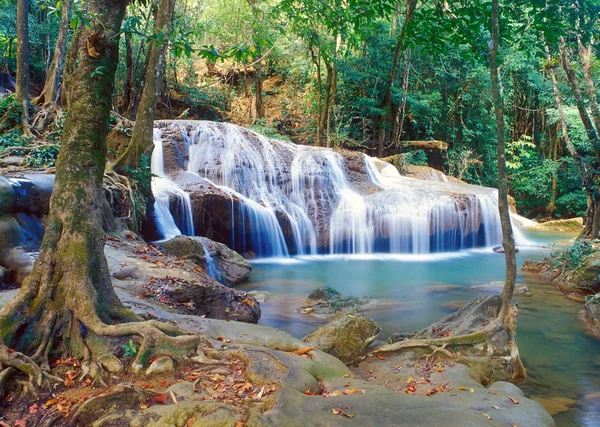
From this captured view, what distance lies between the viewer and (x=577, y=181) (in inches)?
1006

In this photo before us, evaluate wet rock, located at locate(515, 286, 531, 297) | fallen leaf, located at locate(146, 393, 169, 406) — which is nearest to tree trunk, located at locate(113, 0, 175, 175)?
fallen leaf, located at locate(146, 393, 169, 406)

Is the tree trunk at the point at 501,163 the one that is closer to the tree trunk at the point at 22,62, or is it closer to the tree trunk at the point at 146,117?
the tree trunk at the point at 146,117

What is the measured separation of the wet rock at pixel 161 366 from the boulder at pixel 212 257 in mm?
5592

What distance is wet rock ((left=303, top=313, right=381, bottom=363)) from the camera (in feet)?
17.8

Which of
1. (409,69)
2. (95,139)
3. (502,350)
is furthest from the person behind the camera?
(409,69)

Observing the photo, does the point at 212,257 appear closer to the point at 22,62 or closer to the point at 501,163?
the point at 501,163

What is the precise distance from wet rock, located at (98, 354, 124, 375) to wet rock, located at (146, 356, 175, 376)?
193 mm

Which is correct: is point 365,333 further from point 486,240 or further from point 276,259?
point 486,240

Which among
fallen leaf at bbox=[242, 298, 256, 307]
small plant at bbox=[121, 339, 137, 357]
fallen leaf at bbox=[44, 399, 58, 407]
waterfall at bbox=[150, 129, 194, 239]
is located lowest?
fallen leaf at bbox=[242, 298, 256, 307]

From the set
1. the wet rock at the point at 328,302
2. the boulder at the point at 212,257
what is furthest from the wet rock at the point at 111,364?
the boulder at the point at 212,257

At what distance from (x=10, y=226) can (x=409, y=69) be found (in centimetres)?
2032

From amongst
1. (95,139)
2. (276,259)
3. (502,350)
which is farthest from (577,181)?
(95,139)

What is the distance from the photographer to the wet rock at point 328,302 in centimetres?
829

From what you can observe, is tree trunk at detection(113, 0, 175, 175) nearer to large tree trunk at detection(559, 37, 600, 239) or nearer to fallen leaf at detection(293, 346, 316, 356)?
fallen leaf at detection(293, 346, 316, 356)
